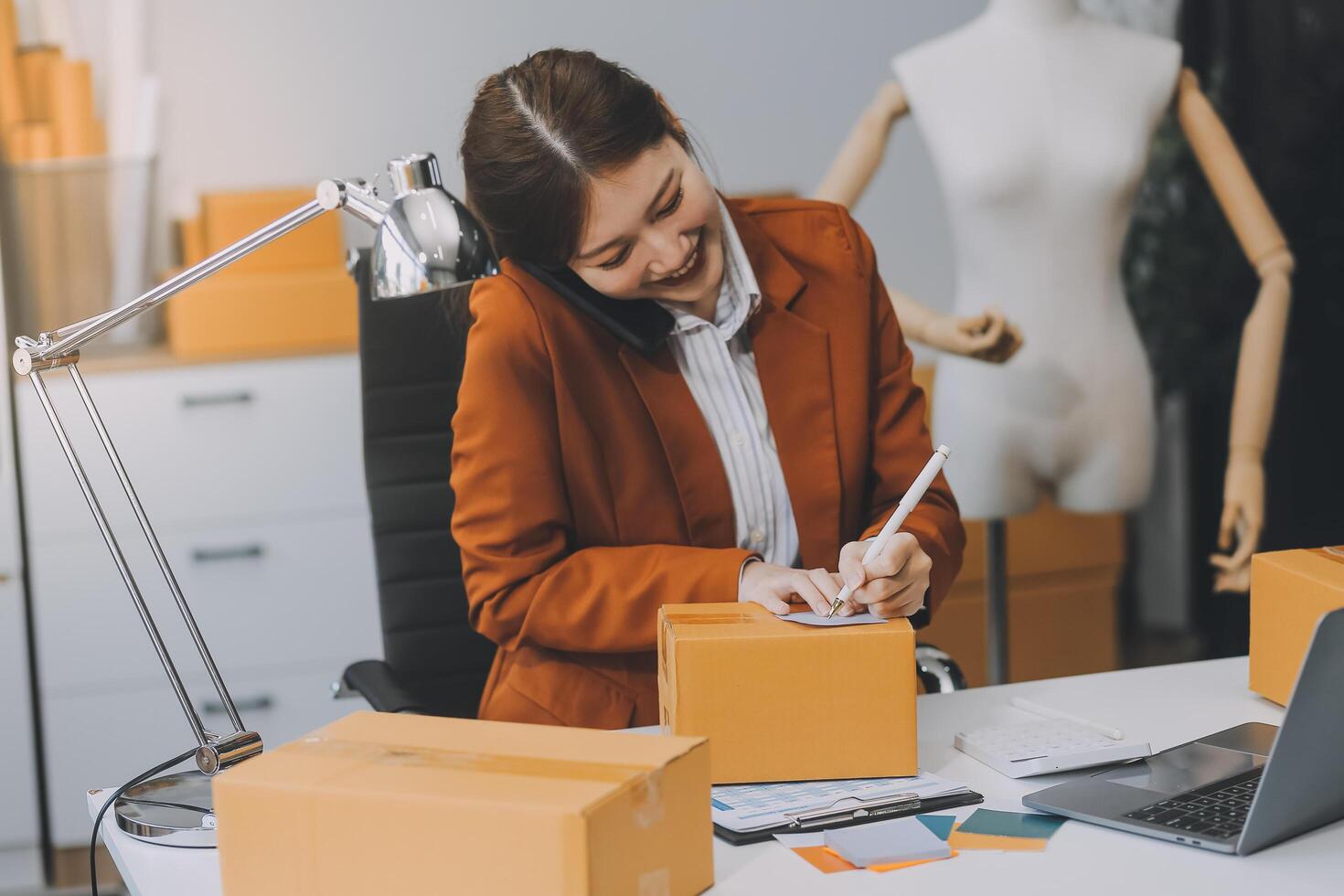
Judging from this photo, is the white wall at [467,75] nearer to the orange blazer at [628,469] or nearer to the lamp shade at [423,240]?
the orange blazer at [628,469]

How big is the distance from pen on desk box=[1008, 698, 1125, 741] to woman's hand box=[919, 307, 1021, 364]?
89 cm

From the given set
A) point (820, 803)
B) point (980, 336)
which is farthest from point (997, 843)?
point (980, 336)

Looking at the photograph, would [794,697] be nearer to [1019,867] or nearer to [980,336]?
[1019,867]

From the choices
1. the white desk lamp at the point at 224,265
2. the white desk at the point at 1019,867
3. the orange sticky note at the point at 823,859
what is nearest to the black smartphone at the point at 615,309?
the white desk lamp at the point at 224,265

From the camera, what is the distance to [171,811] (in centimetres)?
118

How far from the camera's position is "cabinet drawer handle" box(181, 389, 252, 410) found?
269 centimetres

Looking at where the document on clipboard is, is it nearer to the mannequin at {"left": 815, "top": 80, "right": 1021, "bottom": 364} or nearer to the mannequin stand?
the mannequin at {"left": 815, "top": 80, "right": 1021, "bottom": 364}

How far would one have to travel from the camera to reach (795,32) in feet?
10.1

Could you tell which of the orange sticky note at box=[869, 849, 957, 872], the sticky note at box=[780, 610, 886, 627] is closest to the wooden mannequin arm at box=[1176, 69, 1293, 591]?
the sticky note at box=[780, 610, 886, 627]

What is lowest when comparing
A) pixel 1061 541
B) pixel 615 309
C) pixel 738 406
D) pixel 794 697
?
pixel 1061 541

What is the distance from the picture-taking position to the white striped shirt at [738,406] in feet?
5.06

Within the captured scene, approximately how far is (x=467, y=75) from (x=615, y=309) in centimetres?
164

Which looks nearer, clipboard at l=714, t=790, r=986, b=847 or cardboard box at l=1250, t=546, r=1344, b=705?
clipboard at l=714, t=790, r=986, b=847

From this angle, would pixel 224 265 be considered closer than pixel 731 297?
Yes
